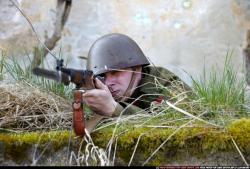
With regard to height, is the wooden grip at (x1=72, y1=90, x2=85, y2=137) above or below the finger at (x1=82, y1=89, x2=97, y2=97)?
below

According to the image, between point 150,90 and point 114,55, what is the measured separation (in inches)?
14.4

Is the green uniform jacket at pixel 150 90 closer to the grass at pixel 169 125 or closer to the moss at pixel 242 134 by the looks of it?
the grass at pixel 169 125

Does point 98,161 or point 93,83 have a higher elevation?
point 93,83

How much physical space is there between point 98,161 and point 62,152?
6.0 inches

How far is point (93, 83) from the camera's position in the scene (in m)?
2.46

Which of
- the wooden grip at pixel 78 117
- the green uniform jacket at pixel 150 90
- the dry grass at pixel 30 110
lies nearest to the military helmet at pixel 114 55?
the green uniform jacket at pixel 150 90

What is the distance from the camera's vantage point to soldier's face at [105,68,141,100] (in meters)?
3.20

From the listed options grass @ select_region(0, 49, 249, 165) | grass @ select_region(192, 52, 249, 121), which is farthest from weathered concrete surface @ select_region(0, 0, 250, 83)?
grass @ select_region(0, 49, 249, 165)

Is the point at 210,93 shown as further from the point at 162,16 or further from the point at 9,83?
the point at 162,16

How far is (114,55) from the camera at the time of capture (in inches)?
133

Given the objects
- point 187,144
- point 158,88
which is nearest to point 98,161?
point 187,144

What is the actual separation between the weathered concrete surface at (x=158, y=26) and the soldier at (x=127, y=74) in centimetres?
226

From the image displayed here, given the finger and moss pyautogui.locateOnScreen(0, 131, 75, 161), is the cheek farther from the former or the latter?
moss pyautogui.locateOnScreen(0, 131, 75, 161)

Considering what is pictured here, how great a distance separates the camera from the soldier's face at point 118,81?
3.20 metres
